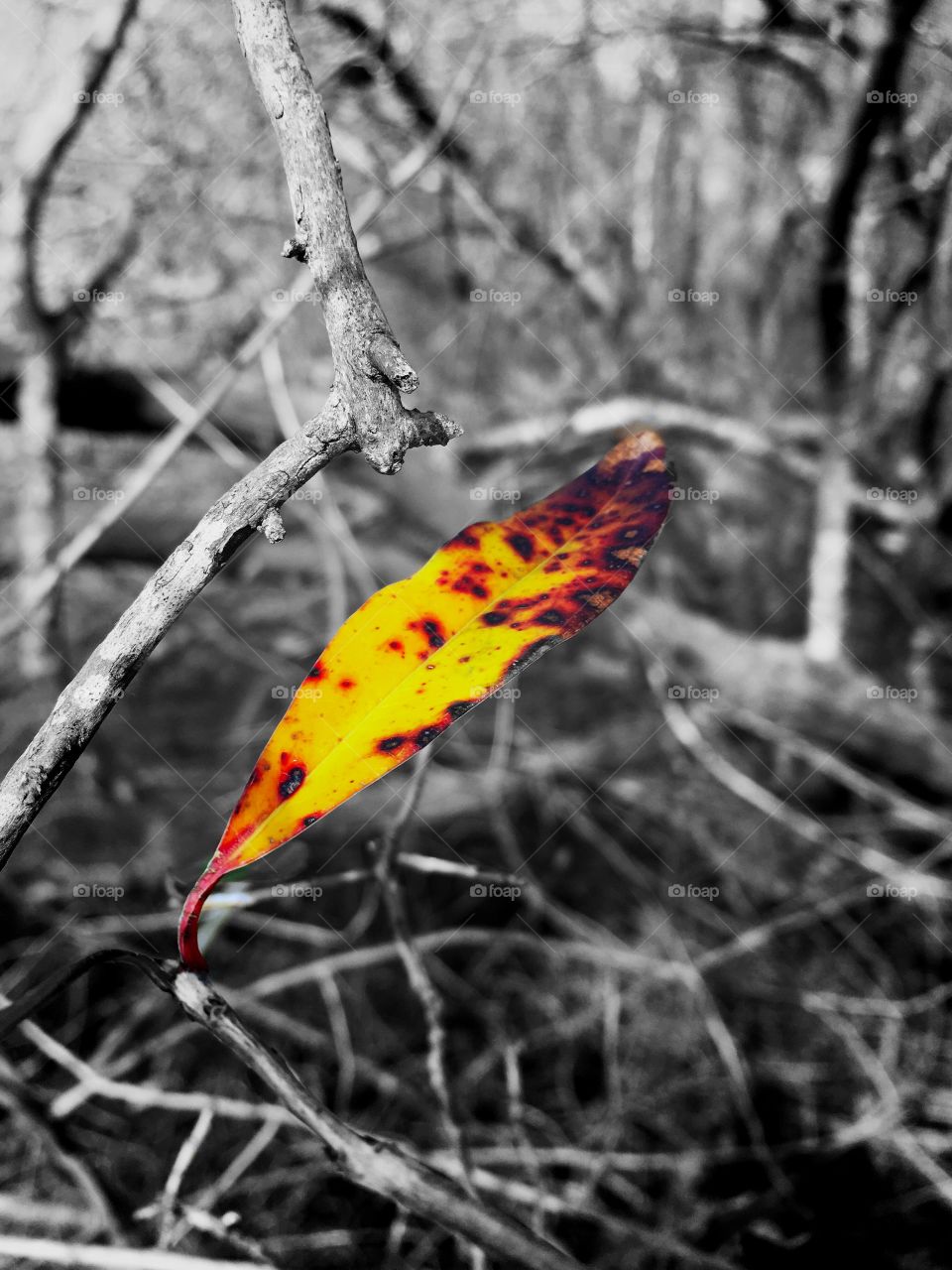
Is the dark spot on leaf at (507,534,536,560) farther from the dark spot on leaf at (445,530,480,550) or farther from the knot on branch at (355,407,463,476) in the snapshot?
the knot on branch at (355,407,463,476)

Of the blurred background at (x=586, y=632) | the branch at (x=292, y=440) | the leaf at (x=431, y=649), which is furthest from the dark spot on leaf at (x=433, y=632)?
the blurred background at (x=586, y=632)

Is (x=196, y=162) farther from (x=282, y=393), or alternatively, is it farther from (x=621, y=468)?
(x=621, y=468)

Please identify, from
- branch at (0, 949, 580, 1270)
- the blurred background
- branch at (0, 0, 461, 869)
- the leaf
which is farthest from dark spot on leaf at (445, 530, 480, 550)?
the blurred background

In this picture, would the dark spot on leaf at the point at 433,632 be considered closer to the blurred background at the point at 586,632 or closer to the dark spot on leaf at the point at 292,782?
the dark spot on leaf at the point at 292,782

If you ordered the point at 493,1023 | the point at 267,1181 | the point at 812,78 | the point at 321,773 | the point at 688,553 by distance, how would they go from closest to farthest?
1. the point at 321,773
2. the point at 267,1181
3. the point at 493,1023
4. the point at 812,78
5. the point at 688,553

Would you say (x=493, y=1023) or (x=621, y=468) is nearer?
(x=621, y=468)

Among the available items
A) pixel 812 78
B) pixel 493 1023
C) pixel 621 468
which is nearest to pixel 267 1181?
pixel 493 1023
